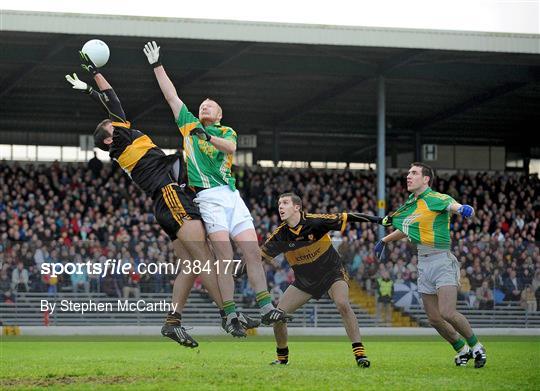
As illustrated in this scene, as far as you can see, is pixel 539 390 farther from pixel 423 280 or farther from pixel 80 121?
pixel 80 121

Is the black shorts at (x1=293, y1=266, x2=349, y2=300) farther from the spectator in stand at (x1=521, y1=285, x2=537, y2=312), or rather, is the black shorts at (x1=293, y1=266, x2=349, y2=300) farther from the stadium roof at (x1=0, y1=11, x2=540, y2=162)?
the stadium roof at (x1=0, y1=11, x2=540, y2=162)

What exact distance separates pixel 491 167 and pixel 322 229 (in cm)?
3707

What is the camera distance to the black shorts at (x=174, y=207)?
38.7 feet

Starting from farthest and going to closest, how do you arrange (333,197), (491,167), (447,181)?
1. (491,167)
2. (447,181)
3. (333,197)

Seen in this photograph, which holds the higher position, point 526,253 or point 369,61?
point 369,61

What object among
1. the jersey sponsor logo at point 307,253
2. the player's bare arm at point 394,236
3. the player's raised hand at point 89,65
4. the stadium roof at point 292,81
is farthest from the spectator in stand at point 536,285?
the player's raised hand at point 89,65

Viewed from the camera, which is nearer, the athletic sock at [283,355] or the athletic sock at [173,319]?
the athletic sock at [173,319]

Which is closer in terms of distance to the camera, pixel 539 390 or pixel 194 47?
pixel 539 390

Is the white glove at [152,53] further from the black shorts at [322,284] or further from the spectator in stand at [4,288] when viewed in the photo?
the spectator in stand at [4,288]

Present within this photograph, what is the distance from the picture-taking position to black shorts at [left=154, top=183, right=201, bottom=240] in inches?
464

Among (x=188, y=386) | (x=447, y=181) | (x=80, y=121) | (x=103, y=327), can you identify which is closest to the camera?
(x=188, y=386)

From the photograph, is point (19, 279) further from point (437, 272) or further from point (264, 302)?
point (264, 302)

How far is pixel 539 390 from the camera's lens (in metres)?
11.2

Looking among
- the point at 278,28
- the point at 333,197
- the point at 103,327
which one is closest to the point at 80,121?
the point at 333,197
